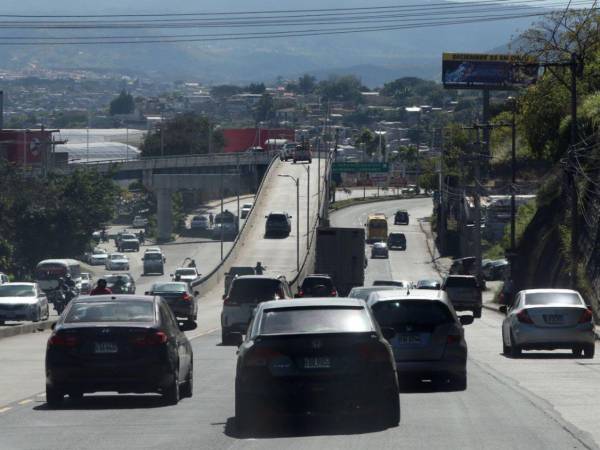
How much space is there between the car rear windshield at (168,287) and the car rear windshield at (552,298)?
64.0ft

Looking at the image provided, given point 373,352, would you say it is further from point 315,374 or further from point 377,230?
point 377,230

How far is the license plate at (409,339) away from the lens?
2053cm

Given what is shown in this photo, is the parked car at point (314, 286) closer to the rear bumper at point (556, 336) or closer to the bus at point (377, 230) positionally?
the rear bumper at point (556, 336)

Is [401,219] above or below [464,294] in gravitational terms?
above

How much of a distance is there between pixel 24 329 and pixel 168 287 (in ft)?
30.3

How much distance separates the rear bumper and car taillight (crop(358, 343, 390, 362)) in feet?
45.3

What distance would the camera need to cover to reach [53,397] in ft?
60.2

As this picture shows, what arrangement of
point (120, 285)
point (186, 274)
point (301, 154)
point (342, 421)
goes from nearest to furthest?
point (342, 421)
point (120, 285)
point (186, 274)
point (301, 154)

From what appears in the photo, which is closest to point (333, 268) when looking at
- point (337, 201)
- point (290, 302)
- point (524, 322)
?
point (524, 322)

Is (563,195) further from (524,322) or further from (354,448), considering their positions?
(354,448)

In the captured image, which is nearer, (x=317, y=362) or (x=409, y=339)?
(x=317, y=362)

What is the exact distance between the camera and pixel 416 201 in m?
173

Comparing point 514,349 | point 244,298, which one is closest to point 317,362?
point 514,349

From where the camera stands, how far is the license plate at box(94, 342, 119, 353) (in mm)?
18016
